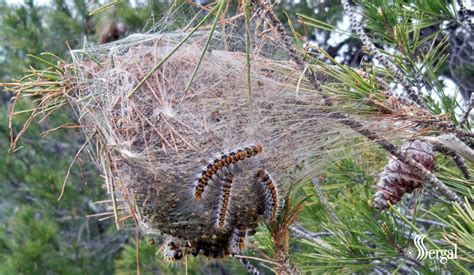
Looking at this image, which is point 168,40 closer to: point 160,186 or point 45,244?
point 160,186

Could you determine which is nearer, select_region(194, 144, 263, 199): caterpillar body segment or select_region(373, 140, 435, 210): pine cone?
select_region(194, 144, 263, 199): caterpillar body segment

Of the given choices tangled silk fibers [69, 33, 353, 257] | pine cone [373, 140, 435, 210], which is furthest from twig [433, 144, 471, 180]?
tangled silk fibers [69, 33, 353, 257]

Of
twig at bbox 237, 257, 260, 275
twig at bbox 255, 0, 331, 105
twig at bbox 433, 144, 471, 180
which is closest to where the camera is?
twig at bbox 255, 0, 331, 105

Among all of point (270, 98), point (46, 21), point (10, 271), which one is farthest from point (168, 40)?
point (46, 21)

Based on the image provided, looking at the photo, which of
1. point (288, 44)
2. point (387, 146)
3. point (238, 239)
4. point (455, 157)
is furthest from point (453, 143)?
point (238, 239)

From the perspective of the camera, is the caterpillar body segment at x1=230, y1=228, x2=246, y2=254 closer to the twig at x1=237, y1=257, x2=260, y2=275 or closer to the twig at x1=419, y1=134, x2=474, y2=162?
the twig at x1=237, y1=257, x2=260, y2=275

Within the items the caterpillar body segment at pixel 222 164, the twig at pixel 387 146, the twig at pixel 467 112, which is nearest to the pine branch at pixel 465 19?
the twig at pixel 467 112

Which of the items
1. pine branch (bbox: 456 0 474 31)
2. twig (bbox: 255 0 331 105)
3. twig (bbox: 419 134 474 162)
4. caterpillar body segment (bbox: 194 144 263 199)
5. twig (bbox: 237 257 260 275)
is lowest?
twig (bbox: 237 257 260 275)

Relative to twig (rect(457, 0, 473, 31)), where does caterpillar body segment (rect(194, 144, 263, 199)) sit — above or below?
below
